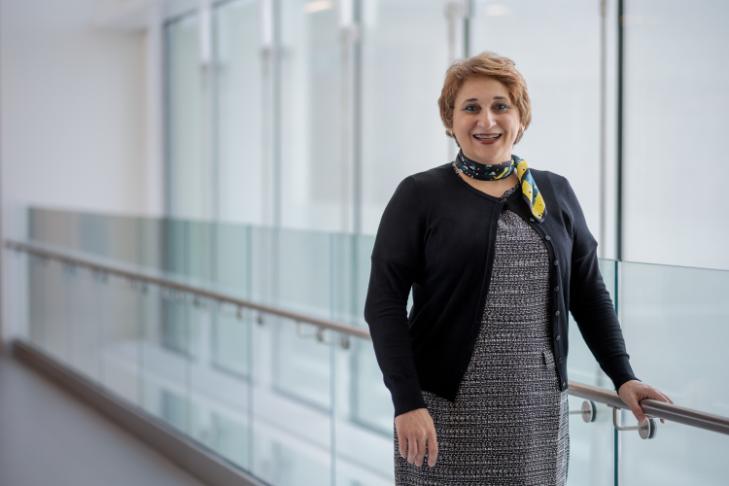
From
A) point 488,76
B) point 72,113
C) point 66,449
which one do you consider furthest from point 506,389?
point 72,113

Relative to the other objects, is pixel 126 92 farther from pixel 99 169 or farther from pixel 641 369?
pixel 641 369

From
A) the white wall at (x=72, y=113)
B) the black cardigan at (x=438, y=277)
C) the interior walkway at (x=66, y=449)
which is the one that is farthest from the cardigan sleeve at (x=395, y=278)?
the white wall at (x=72, y=113)

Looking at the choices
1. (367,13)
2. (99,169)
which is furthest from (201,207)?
(367,13)

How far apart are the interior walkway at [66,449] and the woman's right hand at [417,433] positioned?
2939 millimetres

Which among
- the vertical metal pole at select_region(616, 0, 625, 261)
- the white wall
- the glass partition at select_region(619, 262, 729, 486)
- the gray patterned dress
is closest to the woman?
the gray patterned dress

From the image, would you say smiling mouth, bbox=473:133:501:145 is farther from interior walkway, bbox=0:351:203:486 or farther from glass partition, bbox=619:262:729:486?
interior walkway, bbox=0:351:203:486

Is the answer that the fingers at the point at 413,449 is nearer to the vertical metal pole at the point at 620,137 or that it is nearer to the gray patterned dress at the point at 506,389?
the gray patterned dress at the point at 506,389

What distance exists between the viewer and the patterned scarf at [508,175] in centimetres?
211

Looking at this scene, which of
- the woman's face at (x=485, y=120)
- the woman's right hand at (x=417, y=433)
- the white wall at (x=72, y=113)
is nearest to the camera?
the woman's right hand at (x=417, y=433)

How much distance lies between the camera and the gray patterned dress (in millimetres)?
2090

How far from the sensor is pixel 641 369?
2555mm

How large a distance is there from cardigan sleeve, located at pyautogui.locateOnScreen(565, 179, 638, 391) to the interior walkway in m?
2.99

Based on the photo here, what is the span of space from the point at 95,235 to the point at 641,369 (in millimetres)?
5136

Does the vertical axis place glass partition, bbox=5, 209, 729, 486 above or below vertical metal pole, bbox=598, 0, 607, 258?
below
